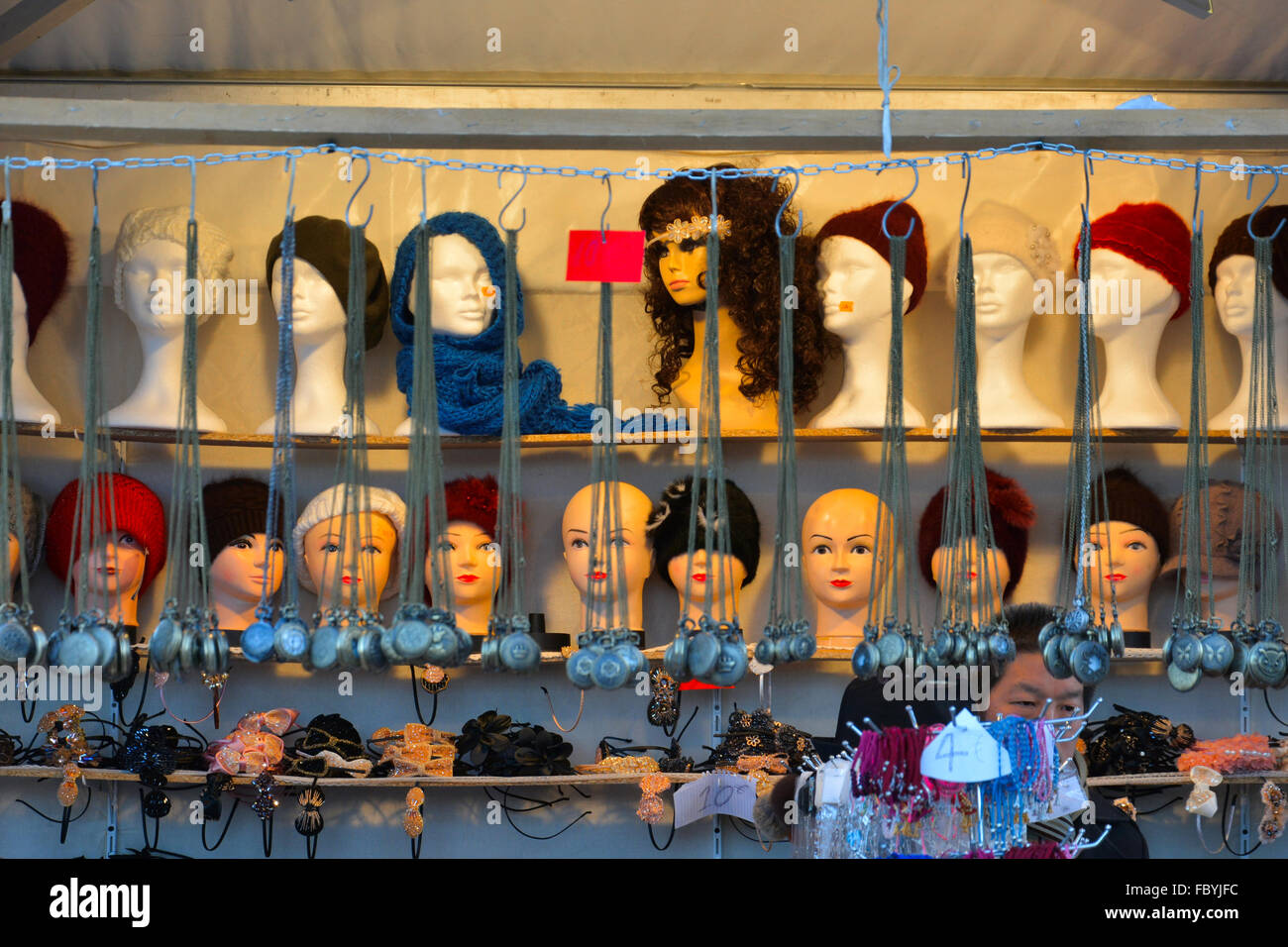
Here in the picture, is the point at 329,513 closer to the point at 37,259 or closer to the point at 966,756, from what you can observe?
the point at 37,259

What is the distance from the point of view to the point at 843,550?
347cm

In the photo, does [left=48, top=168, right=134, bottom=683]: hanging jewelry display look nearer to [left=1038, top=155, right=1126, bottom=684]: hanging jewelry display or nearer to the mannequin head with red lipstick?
the mannequin head with red lipstick

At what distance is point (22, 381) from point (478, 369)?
115 centimetres

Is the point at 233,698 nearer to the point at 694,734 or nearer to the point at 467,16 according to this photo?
the point at 694,734

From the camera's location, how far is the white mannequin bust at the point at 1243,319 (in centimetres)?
347

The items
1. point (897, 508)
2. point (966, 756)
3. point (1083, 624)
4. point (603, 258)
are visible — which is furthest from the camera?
point (897, 508)

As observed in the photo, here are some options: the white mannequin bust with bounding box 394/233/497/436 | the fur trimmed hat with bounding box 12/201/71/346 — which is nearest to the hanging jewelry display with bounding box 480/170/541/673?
the white mannequin bust with bounding box 394/233/497/436

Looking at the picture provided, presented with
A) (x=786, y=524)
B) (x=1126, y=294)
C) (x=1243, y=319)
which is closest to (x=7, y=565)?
(x=786, y=524)

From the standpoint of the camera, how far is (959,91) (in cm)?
385

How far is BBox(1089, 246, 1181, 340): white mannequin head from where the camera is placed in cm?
346

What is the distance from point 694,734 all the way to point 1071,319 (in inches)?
61.1

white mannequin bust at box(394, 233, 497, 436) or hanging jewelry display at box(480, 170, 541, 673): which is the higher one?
white mannequin bust at box(394, 233, 497, 436)

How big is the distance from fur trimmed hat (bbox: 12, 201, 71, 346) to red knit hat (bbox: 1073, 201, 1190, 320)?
2.72 meters

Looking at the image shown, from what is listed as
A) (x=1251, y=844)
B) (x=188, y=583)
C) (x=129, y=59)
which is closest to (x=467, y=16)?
(x=129, y=59)
